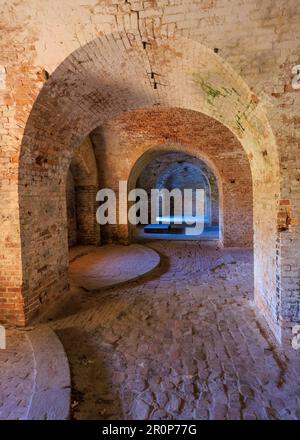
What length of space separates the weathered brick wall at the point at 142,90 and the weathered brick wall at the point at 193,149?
14.0ft

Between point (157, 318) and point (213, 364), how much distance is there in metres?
1.38

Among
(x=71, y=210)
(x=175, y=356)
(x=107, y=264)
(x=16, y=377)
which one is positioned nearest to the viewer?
(x=16, y=377)

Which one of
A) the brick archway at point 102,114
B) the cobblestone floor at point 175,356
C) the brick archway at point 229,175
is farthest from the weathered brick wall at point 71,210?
the brick archway at point 102,114

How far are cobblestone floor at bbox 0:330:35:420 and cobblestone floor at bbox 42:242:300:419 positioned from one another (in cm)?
44

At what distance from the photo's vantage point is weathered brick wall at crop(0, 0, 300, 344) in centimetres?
297

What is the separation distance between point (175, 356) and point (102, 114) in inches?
162

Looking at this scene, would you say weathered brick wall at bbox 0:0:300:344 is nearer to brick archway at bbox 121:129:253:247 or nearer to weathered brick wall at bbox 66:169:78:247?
brick archway at bbox 121:129:253:247

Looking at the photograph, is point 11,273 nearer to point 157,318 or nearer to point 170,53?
point 157,318

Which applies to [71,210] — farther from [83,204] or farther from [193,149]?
[193,149]

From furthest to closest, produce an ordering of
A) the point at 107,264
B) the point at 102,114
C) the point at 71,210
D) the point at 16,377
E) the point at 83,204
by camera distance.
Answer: the point at 83,204
the point at 71,210
the point at 107,264
the point at 102,114
the point at 16,377

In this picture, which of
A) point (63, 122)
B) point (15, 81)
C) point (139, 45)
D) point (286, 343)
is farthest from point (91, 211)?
point (286, 343)

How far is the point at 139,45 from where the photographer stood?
3240mm

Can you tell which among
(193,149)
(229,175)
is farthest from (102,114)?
(229,175)

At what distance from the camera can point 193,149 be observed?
955cm
